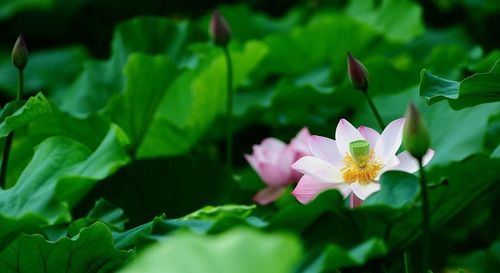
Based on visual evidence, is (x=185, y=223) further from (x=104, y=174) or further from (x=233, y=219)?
(x=104, y=174)

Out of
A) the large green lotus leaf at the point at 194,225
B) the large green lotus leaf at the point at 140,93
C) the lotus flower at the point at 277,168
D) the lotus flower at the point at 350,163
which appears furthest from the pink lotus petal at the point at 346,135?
the large green lotus leaf at the point at 140,93

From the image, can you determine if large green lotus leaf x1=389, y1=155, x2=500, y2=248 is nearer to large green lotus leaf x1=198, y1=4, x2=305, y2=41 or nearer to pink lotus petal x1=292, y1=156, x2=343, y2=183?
pink lotus petal x1=292, y1=156, x2=343, y2=183

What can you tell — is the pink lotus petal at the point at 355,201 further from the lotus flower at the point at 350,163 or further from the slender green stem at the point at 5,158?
the slender green stem at the point at 5,158

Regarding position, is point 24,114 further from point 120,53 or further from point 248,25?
point 248,25

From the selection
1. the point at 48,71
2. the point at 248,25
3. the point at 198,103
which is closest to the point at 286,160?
the point at 198,103

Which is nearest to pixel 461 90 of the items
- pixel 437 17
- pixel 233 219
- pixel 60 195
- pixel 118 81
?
pixel 233 219
